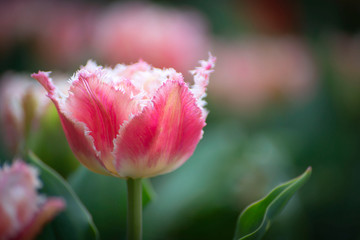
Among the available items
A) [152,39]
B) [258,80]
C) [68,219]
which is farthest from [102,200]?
[258,80]

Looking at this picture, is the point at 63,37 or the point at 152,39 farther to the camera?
the point at 63,37

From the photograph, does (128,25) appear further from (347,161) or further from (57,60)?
(347,161)

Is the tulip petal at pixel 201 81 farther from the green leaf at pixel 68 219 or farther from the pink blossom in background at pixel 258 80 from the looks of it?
the pink blossom in background at pixel 258 80

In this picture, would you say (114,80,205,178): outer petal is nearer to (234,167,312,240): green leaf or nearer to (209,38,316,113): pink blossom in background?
(234,167,312,240): green leaf

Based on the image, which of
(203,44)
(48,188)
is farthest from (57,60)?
(48,188)

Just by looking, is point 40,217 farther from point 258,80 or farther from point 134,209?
point 258,80

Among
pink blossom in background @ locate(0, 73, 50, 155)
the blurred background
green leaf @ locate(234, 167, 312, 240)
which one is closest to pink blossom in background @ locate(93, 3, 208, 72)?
the blurred background
